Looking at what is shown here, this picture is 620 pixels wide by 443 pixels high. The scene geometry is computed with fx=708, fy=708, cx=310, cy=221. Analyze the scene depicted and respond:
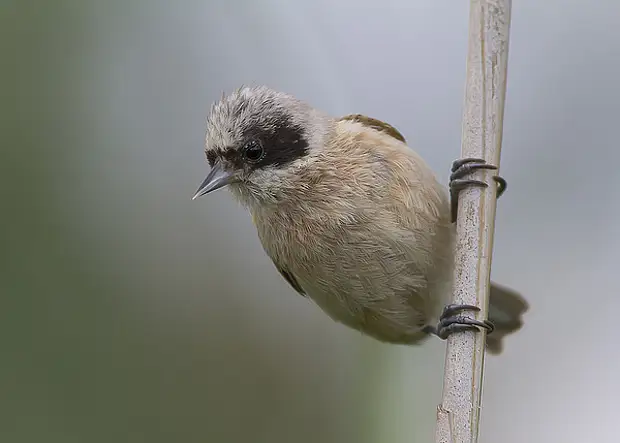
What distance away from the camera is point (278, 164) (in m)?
2.50

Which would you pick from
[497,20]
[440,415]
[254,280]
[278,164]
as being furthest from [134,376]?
[497,20]

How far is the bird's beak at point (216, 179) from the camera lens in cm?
244

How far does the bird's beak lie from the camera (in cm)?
244

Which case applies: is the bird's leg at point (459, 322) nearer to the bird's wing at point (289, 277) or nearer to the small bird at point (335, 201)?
the small bird at point (335, 201)

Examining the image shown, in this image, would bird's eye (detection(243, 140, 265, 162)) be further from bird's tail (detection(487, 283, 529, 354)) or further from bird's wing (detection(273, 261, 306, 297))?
bird's tail (detection(487, 283, 529, 354))

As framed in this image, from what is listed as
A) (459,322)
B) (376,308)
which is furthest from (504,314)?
(459,322)

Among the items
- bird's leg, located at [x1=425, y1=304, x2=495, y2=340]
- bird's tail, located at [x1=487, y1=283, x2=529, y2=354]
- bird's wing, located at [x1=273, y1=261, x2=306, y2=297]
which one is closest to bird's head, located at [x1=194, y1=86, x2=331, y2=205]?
bird's wing, located at [x1=273, y1=261, x2=306, y2=297]

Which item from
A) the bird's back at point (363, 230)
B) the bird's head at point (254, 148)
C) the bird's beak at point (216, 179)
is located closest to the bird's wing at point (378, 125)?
the bird's back at point (363, 230)

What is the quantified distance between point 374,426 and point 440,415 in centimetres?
237

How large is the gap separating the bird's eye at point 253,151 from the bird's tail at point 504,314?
1123 mm

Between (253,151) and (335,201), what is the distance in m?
0.35

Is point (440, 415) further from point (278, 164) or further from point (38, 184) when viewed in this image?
point (38, 184)

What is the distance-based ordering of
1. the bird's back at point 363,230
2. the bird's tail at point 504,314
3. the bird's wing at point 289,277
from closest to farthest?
the bird's back at point 363,230 → the bird's wing at point 289,277 → the bird's tail at point 504,314

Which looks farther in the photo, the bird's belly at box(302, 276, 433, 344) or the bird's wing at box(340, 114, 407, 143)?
the bird's wing at box(340, 114, 407, 143)
